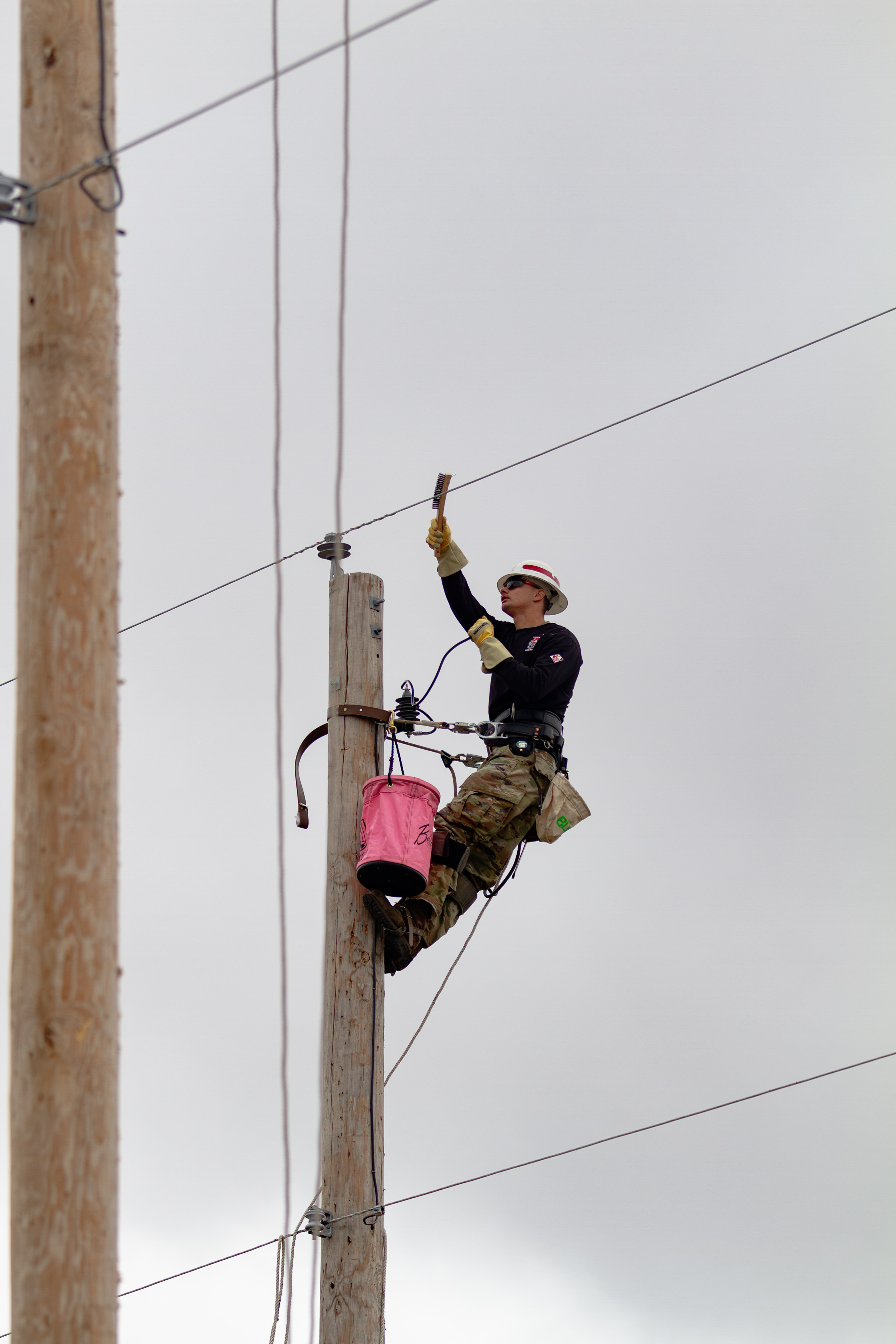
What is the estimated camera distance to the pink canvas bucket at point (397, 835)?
23.4ft

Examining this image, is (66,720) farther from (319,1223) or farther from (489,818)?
(489,818)

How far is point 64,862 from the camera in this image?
4.27 metres

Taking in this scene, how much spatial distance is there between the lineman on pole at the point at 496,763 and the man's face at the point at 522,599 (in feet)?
0.57

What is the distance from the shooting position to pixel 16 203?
4656 mm

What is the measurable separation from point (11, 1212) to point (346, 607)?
12.3 feet

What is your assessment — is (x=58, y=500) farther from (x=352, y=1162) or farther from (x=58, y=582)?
(x=352, y=1162)

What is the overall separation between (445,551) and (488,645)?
0.44 m

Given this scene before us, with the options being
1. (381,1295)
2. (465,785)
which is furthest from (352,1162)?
(465,785)

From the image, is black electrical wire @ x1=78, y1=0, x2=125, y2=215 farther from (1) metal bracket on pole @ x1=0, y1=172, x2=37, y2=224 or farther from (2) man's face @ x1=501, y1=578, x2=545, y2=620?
(2) man's face @ x1=501, y1=578, x2=545, y2=620

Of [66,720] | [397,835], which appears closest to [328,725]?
[397,835]

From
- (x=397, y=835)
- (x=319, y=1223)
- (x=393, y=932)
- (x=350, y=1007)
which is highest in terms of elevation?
(x=397, y=835)

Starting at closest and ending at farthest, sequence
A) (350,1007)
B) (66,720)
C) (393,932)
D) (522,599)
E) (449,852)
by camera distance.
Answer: (66,720) < (350,1007) < (393,932) < (449,852) < (522,599)

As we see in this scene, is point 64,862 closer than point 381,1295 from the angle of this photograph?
Yes

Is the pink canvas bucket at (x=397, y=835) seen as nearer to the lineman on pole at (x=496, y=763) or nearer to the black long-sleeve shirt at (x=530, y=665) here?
the lineman on pole at (x=496, y=763)
